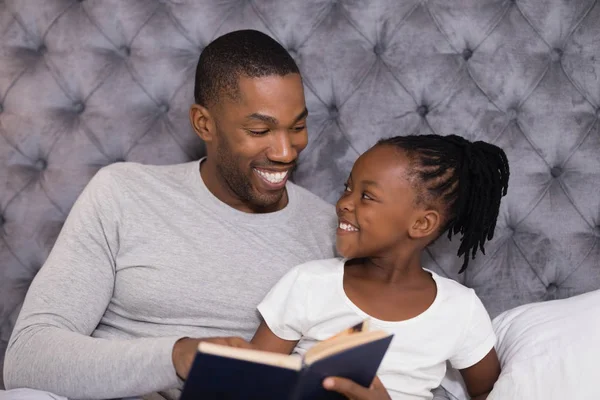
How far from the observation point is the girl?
1.26 m

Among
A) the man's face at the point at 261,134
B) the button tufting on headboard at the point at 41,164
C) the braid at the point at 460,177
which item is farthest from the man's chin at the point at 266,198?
the button tufting on headboard at the point at 41,164

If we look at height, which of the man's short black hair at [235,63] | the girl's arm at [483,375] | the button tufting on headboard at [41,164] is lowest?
the girl's arm at [483,375]

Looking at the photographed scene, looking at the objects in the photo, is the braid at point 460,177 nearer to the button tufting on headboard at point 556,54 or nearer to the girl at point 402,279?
the girl at point 402,279

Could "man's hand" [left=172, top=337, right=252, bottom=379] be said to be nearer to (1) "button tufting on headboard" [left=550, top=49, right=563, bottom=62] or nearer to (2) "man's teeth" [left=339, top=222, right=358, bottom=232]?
(2) "man's teeth" [left=339, top=222, right=358, bottom=232]

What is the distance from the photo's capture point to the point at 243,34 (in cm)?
146

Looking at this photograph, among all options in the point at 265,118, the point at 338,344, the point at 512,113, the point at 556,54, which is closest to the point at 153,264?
the point at 265,118

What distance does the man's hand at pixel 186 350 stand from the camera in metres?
1.04

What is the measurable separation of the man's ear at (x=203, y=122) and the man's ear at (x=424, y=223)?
0.46 m

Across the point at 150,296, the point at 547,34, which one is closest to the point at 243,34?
the point at 150,296

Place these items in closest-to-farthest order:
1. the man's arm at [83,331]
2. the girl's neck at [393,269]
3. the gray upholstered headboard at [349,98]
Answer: the man's arm at [83,331] < the girl's neck at [393,269] < the gray upholstered headboard at [349,98]

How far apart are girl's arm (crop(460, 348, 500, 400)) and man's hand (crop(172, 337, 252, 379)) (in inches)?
19.8

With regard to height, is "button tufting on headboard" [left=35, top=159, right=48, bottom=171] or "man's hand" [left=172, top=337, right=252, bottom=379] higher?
"button tufting on headboard" [left=35, top=159, right=48, bottom=171]

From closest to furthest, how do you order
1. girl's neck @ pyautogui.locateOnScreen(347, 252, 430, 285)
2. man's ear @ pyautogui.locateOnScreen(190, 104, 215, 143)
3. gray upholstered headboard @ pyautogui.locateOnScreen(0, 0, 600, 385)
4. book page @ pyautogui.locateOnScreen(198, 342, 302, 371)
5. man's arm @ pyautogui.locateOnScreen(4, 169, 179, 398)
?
1. book page @ pyautogui.locateOnScreen(198, 342, 302, 371)
2. man's arm @ pyautogui.locateOnScreen(4, 169, 179, 398)
3. girl's neck @ pyautogui.locateOnScreen(347, 252, 430, 285)
4. man's ear @ pyautogui.locateOnScreen(190, 104, 215, 143)
5. gray upholstered headboard @ pyautogui.locateOnScreen(0, 0, 600, 385)

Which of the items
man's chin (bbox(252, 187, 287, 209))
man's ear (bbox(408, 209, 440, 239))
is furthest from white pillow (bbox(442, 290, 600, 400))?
man's chin (bbox(252, 187, 287, 209))
